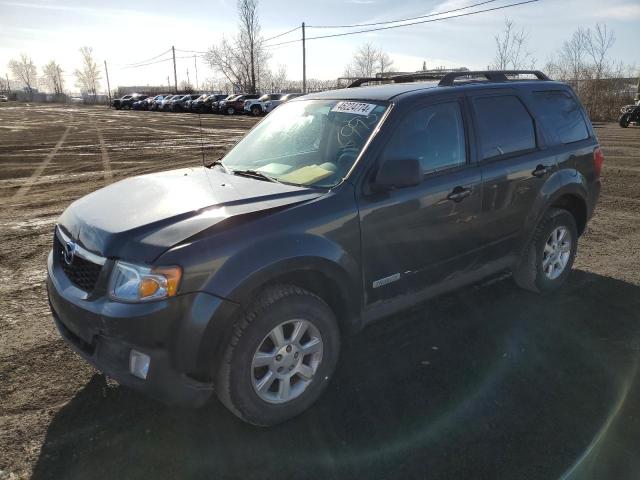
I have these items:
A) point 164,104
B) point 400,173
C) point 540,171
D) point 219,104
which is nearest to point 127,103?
point 164,104

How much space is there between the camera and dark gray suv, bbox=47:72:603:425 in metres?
2.44

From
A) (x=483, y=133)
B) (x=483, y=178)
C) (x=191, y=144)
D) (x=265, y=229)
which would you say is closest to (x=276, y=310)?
(x=265, y=229)

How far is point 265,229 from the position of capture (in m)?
2.63

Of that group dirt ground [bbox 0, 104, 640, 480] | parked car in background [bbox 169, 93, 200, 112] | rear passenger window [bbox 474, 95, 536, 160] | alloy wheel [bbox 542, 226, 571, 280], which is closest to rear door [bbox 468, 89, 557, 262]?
rear passenger window [bbox 474, 95, 536, 160]

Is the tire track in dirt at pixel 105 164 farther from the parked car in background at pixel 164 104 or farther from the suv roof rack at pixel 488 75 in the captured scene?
the parked car in background at pixel 164 104

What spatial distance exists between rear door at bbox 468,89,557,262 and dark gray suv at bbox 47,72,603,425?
16mm

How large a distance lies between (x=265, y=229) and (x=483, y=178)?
1.89m

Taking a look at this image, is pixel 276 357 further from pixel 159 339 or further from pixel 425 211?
pixel 425 211

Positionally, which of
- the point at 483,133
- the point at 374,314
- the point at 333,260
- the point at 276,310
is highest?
the point at 483,133

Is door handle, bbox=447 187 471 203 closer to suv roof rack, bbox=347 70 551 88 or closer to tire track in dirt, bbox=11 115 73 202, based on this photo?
suv roof rack, bbox=347 70 551 88

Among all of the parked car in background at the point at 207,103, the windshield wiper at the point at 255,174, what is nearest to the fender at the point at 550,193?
the windshield wiper at the point at 255,174

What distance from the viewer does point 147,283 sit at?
7.80 feet

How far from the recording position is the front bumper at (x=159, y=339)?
2375 mm

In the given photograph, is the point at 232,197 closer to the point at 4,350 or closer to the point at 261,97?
the point at 4,350
